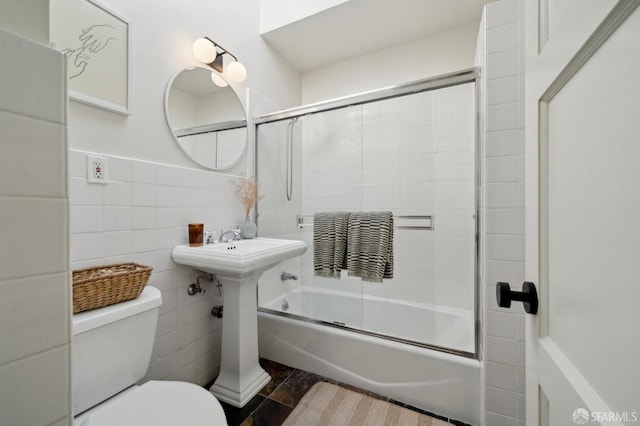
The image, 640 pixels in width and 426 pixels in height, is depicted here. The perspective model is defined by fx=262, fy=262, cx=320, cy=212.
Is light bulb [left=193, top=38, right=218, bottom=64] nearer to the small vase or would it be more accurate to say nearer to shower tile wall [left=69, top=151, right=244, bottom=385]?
shower tile wall [left=69, top=151, right=244, bottom=385]

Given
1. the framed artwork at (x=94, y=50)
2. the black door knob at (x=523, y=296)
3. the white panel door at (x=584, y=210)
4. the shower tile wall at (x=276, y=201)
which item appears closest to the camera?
the white panel door at (x=584, y=210)

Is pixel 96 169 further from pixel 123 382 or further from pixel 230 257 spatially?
pixel 123 382

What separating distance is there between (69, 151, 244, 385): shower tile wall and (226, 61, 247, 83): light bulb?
2.24ft

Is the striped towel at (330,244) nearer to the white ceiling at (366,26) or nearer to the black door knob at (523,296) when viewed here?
the black door knob at (523,296)

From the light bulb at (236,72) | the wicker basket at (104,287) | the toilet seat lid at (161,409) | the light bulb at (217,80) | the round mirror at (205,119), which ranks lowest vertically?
the toilet seat lid at (161,409)

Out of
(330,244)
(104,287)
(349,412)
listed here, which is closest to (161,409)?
(104,287)

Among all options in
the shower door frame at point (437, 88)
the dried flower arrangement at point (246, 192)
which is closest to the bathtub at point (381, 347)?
the shower door frame at point (437, 88)

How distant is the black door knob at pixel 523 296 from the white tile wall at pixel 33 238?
740 mm

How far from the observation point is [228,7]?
5.98 feet

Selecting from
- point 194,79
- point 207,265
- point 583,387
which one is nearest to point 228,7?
point 194,79

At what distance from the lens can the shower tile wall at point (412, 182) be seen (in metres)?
1.80

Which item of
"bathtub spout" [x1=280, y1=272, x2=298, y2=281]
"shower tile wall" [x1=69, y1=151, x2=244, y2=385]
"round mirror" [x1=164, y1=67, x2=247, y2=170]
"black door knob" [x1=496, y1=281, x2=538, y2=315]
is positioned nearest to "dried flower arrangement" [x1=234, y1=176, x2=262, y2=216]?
"shower tile wall" [x1=69, y1=151, x2=244, y2=385]

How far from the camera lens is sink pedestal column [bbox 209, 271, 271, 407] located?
1.46 m

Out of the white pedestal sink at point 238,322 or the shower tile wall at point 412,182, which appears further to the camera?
A: the shower tile wall at point 412,182
